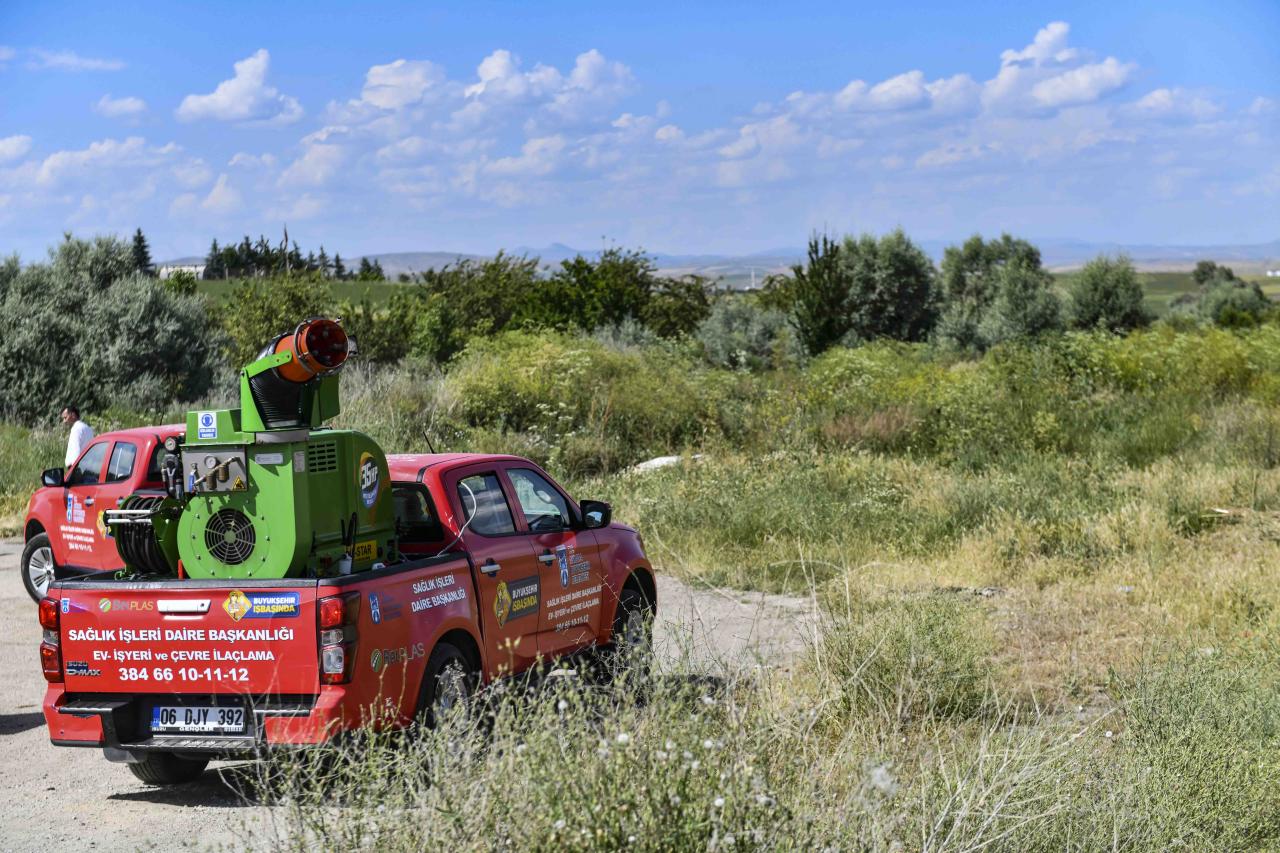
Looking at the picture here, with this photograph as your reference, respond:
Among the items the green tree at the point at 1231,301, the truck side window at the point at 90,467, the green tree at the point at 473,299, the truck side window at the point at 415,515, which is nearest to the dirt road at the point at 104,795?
the truck side window at the point at 415,515

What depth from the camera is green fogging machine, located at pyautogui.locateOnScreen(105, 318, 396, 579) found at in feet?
23.1

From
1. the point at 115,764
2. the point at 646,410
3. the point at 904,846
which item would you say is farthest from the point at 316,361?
the point at 646,410

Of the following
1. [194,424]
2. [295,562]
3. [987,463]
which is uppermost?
[194,424]

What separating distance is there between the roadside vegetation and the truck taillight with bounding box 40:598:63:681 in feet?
5.35

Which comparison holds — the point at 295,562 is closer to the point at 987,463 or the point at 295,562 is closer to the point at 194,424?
the point at 194,424

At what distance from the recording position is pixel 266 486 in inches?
278

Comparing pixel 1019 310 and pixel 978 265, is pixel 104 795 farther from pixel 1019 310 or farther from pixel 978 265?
pixel 978 265

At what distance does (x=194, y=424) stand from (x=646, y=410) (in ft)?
63.2

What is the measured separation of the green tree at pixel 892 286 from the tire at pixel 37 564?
42088 mm

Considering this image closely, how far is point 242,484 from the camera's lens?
7.08 meters

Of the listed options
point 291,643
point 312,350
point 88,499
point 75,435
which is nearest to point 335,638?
point 291,643

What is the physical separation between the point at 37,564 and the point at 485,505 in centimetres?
829

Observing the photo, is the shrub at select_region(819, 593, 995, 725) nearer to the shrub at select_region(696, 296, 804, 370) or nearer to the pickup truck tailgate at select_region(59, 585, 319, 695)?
the pickup truck tailgate at select_region(59, 585, 319, 695)

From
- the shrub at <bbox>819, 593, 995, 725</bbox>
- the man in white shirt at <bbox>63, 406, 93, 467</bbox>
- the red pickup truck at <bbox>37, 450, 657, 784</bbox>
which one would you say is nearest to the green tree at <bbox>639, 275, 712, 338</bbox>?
the man in white shirt at <bbox>63, 406, 93, 467</bbox>
